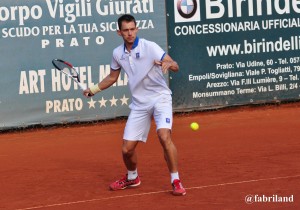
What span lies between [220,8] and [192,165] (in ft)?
17.0

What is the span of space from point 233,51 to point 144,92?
648 cm

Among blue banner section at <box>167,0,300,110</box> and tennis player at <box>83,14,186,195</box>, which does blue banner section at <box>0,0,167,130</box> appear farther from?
tennis player at <box>83,14,186,195</box>

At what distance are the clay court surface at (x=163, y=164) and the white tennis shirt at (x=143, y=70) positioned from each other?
0.99 metres

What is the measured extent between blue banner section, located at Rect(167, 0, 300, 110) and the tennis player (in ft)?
19.0

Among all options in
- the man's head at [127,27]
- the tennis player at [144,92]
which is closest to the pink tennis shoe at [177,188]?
the tennis player at [144,92]

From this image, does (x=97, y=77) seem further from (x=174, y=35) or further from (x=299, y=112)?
(x=299, y=112)

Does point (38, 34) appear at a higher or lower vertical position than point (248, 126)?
higher

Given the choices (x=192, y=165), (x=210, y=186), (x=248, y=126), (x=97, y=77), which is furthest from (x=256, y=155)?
(x=97, y=77)

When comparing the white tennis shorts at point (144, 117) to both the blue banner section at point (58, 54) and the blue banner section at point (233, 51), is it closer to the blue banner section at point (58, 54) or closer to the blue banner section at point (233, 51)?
the blue banner section at point (58, 54)

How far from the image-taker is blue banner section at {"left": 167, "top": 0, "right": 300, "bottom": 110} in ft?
48.3

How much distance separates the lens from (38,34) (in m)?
13.7

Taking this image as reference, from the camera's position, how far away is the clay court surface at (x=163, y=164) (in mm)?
→ 8453

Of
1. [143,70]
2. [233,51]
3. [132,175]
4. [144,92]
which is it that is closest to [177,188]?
[132,175]

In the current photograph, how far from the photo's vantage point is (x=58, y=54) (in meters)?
13.9
